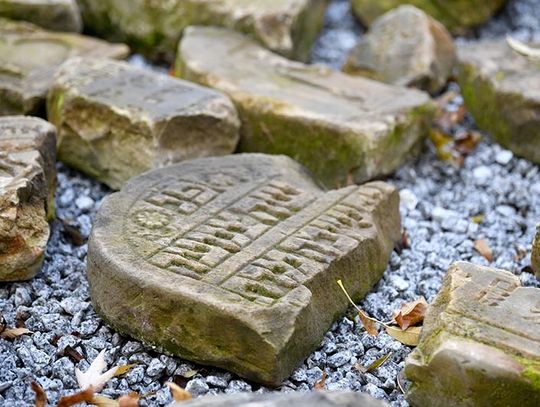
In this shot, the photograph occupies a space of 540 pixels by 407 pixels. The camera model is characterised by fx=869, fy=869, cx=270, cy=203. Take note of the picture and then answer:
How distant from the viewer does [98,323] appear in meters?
2.81

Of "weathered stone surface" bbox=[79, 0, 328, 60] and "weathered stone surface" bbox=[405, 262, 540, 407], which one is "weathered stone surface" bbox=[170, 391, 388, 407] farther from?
"weathered stone surface" bbox=[79, 0, 328, 60]

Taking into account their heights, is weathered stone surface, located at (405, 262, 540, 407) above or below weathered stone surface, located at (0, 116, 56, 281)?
above

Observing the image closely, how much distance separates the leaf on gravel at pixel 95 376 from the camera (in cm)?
252

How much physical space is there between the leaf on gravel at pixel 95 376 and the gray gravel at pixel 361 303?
0.03m

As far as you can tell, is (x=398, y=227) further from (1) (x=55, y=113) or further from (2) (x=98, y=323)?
(1) (x=55, y=113)

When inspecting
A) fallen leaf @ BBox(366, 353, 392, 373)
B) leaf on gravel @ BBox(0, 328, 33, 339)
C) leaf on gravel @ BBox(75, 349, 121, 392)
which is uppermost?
fallen leaf @ BBox(366, 353, 392, 373)

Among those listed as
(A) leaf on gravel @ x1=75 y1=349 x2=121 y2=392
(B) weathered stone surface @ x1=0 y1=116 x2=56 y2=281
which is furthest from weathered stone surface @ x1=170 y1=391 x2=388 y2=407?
(B) weathered stone surface @ x1=0 y1=116 x2=56 y2=281

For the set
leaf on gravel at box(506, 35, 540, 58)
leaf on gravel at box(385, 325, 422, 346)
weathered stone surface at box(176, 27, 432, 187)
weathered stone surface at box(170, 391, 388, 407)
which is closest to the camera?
weathered stone surface at box(170, 391, 388, 407)

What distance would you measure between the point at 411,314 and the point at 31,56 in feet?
8.21

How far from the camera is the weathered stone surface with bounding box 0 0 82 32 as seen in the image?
15.6 feet

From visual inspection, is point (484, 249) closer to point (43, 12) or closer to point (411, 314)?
point (411, 314)

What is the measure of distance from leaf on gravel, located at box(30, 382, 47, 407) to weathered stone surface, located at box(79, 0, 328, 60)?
266 centimetres

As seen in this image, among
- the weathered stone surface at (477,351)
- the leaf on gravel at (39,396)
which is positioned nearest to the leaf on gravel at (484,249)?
the weathered stone surface at (477,351)

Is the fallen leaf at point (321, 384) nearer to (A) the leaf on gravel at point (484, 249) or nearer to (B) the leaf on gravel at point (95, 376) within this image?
(B) the leaf on gravel at point (95, 376)
